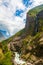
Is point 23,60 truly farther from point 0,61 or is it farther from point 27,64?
point 0,61

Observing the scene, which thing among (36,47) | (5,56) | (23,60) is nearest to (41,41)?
(36,47)

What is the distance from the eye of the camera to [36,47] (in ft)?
627

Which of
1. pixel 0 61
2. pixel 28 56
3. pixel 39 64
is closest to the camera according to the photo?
pixel 0 61

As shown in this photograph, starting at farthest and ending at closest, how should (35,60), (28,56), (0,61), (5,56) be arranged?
(28,56) < (35,60) < (5,56) < (0,61)

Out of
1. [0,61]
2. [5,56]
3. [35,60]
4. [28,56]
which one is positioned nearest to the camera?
[0,61]

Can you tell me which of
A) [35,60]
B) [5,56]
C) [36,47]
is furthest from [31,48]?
[5,56]

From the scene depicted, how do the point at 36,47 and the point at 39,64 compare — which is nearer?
the point at 39,64

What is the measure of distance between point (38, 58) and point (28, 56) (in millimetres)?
9258

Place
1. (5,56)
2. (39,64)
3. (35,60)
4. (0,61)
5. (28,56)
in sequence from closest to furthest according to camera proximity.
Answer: (0,61), (5,56), (39,64), (35,60), (28,56)

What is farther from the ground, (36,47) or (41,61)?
(36,47)

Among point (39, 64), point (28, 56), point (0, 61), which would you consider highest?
point (28, 56)

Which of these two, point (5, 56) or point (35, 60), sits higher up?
point (35, 60)

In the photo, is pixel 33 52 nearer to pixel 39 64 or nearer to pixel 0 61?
pixel 39 64

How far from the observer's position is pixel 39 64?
162125mm
